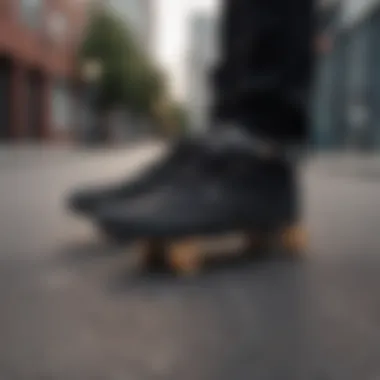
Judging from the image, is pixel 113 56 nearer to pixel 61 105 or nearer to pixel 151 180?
pixel 61 105

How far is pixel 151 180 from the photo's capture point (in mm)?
1188

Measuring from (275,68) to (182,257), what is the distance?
427 mm

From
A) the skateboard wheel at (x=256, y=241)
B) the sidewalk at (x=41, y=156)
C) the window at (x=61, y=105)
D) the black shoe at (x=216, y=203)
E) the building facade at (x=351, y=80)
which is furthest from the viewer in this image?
the window at (x=61, y=105)

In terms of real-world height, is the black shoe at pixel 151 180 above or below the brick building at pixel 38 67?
below

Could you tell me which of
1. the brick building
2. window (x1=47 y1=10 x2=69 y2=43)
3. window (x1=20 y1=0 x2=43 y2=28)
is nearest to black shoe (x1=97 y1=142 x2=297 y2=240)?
the brick building

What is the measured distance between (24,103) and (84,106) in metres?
3.99

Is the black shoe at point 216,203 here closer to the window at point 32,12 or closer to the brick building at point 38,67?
the brick building at point 38,67

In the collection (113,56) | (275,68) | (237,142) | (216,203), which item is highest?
(113,56)

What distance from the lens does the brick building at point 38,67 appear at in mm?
10672

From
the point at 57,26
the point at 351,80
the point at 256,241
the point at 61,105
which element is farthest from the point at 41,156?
the point at 57,26

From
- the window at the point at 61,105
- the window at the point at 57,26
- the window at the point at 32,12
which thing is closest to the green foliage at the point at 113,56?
the window at the point at 57,26

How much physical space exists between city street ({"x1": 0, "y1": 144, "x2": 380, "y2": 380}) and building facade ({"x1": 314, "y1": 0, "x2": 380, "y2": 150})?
7.44 meters

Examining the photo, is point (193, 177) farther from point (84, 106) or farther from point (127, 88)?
point (84, 106)

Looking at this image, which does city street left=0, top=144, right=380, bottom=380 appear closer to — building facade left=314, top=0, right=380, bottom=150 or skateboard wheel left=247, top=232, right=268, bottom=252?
skateboard wheel left=247, top=232, right=268, bottom=252
